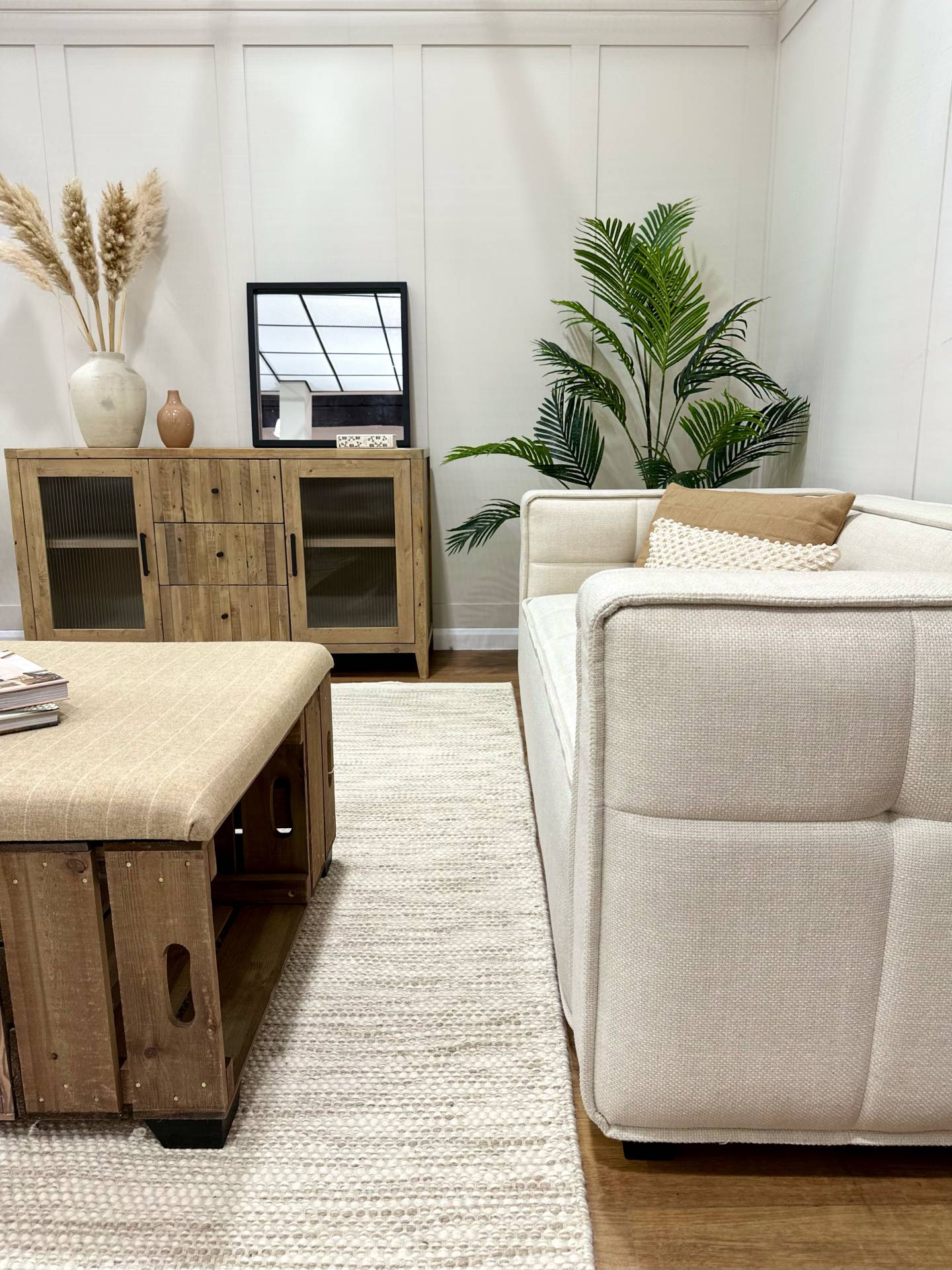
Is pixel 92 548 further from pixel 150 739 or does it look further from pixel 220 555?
pixel 150 739

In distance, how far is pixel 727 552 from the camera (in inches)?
62.4

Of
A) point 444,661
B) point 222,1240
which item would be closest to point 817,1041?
point 222,1240

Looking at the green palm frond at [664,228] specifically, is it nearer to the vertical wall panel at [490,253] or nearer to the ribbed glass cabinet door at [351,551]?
the vertical wall panel at [490,253]

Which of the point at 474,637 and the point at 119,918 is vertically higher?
the point at 119,918

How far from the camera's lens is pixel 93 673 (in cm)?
129

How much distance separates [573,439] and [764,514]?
1.20 metres

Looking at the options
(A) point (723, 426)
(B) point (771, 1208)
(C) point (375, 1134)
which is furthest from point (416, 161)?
(B) point (771, 1208)

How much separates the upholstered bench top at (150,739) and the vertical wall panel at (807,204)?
72.1 inches

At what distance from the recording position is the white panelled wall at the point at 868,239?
5.68 ft

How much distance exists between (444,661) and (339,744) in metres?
0.95

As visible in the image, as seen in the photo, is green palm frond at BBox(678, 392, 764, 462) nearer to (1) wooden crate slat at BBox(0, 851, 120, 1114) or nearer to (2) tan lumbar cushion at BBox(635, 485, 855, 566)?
(2) tan lumbar cushion at BBox(635, 485, 855, 566)

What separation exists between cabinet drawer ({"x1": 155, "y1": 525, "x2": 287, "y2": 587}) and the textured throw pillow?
1.46m

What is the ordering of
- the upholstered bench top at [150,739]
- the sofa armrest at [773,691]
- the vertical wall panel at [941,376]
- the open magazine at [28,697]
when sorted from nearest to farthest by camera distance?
the sofa armrest at [773,691] → the upholstered bench top at [150,739] → the open magazine at [28,697] → the vertical wall panel at [941,376]

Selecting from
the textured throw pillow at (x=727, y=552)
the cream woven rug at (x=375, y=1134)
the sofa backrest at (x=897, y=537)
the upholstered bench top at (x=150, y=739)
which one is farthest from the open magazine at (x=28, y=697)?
the sofa backrest at (x=897, y=537)
